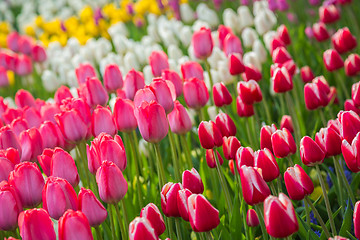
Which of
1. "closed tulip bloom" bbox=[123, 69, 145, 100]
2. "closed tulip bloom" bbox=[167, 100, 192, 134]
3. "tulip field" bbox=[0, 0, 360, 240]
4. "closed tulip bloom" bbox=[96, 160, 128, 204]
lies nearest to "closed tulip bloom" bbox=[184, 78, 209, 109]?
"tulip field" bbox=[0, 0, 360, 240]

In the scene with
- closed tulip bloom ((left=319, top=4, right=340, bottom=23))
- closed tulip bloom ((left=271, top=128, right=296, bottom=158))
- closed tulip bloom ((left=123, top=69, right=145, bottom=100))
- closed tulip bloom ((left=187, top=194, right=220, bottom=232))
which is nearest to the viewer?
closed tulip bloom ((left=187, top=194, right=220, bottom=232))

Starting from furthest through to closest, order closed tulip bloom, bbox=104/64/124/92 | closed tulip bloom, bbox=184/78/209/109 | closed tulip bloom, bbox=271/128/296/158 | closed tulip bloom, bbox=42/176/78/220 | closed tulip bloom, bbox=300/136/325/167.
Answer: closed tulip bloom, bbox=104/64/124/92 < closed tulip bloom, bbox=184/78/209/109 < closed tulip bloom, bbox=271/128/296/158 < closed tulip bloom, bbox=300/136/325/167 < closed tulip bloom, bbox=42/176/78/220

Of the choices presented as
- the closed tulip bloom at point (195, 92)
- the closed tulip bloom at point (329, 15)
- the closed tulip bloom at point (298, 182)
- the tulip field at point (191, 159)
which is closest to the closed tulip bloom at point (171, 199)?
the tulip field at point (191, 159)

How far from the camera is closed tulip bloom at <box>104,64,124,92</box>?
2.88 metres

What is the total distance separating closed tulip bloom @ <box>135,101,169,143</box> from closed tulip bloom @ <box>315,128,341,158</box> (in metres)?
0.57

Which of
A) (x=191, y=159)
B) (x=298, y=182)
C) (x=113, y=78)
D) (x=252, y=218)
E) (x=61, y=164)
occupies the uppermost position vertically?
(x=113, y=78)

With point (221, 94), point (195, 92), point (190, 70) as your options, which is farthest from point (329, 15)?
point (195, 92)

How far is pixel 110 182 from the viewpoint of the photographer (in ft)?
5.64

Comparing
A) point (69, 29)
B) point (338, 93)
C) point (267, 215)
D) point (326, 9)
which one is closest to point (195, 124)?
point (338, 93)

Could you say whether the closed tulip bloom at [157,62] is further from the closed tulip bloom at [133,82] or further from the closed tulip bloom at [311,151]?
the closed tulip bloom at [311,151]

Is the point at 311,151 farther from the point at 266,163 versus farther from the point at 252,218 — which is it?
the point at 252,218

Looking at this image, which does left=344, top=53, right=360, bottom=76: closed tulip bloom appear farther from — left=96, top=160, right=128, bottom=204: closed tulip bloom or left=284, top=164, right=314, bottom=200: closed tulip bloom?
left=96, top=160, right=128, bottom=204: closed tulip bloom

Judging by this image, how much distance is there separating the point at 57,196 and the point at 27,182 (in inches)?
8.5

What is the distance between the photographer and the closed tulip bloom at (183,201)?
5.30 feet
